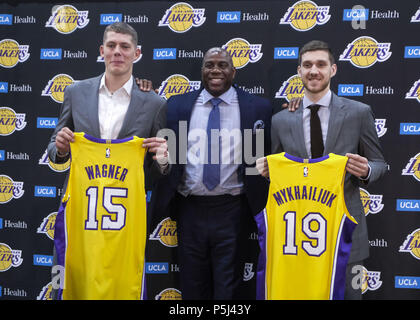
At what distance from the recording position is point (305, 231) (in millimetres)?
2252

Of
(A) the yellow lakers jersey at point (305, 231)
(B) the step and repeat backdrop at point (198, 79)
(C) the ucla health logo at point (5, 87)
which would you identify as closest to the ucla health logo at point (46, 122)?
(B) the step and repeat backdrop at point (198, 79)

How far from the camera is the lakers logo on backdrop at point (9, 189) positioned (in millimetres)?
3529

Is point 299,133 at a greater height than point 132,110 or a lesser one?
lesser

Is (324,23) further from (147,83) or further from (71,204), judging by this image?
(71,204)

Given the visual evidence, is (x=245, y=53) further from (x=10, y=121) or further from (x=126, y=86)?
(x=10, y=121)

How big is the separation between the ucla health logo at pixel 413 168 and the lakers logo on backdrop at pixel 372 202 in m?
0.28

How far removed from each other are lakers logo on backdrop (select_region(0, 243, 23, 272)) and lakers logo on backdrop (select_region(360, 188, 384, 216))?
3032mm

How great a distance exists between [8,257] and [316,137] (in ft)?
9.58

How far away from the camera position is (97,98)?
2551 mm

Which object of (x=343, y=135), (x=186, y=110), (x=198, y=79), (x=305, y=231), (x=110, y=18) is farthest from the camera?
(x=110, y=18)

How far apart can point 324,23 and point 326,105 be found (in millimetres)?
1060

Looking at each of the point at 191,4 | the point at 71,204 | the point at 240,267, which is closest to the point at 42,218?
the point at 71,204

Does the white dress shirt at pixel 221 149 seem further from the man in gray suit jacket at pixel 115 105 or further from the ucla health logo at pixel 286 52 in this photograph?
the ucla health logo at pixel 286 52

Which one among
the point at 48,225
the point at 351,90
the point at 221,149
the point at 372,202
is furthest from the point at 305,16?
the point at 48,225
